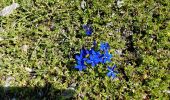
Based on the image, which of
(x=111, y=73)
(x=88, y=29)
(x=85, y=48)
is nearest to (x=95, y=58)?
(x=111, y=73)

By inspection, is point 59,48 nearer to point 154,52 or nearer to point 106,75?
point 106,75

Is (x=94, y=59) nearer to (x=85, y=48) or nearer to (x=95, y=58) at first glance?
(x=95, y=58)

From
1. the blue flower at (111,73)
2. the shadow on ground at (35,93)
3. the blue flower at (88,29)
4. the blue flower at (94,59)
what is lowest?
the shadow on ground at (35,93)

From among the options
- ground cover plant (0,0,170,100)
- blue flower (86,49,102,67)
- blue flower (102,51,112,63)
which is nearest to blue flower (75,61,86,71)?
ground cover plant (0,0,170,100)

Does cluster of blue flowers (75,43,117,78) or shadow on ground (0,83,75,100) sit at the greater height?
cluster of blue flowers (75,43,117,78)

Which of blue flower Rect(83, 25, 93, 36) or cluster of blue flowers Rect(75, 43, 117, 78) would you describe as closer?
cluster of blue flowers Rect(75, 43, 117, 78)

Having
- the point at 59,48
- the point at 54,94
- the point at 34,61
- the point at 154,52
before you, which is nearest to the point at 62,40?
the point at 59,48

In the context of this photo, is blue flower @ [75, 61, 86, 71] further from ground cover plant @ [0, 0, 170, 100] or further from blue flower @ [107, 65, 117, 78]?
blue flower @ [107, 65, 117, 78]

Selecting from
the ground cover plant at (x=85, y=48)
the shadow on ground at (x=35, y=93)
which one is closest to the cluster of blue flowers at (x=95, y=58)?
the ground cover plant at (x=85, y=48)

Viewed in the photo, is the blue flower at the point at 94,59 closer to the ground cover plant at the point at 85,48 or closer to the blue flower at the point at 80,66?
the ground cover plant at the point at 85,48
